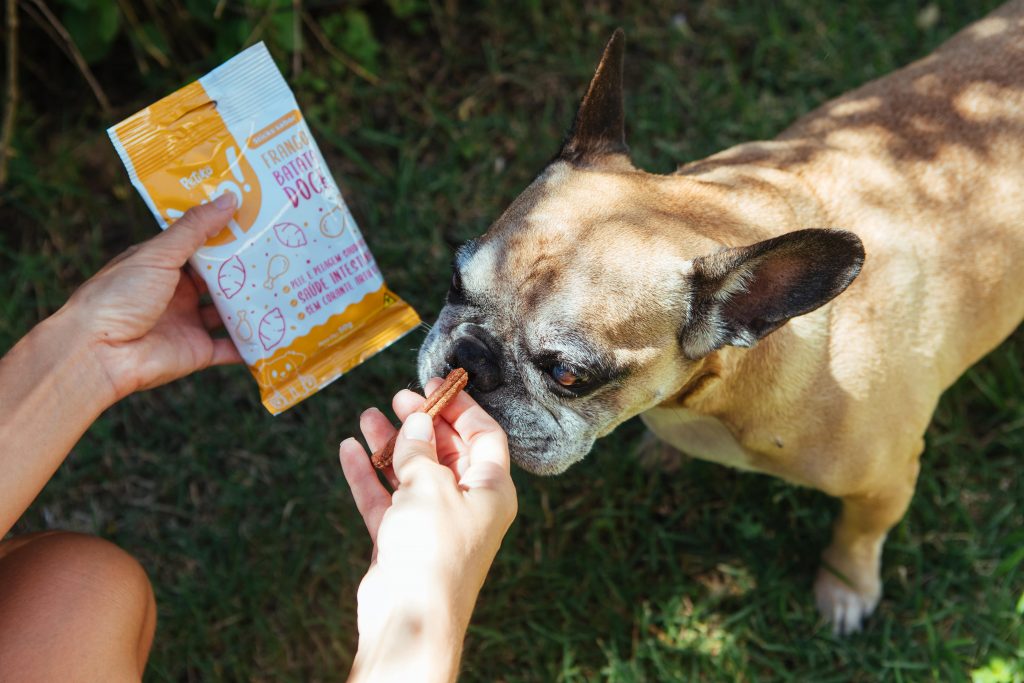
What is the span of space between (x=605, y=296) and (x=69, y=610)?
1.82 m

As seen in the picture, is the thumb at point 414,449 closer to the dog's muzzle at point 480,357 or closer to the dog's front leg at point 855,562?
the dog's muzzle at point 480,357

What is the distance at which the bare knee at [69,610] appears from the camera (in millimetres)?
2570

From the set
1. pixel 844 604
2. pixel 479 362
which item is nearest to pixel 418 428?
pixel 479 362

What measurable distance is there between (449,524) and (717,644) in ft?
6.19

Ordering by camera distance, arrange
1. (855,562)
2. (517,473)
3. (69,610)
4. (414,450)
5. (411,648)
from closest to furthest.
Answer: (411,648) → (414,450) → (69,610) → (855,562) → (517,473)

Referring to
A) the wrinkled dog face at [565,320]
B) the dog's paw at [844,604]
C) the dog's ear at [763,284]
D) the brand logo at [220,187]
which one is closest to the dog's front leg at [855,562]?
the dog's paw at [844,604]

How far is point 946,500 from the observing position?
3801mm

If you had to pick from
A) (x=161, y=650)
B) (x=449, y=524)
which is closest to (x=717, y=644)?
(x=449, y=524)

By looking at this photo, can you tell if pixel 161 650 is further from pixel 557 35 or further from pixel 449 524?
pixel 557 35

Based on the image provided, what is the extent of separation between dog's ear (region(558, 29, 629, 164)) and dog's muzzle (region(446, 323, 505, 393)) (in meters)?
0.69

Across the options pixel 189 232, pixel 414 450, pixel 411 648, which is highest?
pixel 189 232

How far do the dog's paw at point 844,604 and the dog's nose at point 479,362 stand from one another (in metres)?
1.82

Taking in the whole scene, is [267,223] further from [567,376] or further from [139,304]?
[567,376]

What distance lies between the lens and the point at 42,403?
9.21 ft
